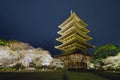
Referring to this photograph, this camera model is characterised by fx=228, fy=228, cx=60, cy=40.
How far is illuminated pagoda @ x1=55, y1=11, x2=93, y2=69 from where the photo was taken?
47188 mm

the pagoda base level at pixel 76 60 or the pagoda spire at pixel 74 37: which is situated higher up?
the pagoda spire at pixel 74 37

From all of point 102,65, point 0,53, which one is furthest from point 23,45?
point 102,65

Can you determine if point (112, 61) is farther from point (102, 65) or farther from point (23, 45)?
point (23, 45)

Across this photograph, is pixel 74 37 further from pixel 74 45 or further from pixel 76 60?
pixel 76 60

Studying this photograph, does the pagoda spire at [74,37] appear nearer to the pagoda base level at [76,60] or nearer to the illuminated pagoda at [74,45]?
the illuminated pagoda at [74,45]

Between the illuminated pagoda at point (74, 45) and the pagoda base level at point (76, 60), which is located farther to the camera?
the illuminated pagoda at point (74, 45)

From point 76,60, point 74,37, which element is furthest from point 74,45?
point 76,60

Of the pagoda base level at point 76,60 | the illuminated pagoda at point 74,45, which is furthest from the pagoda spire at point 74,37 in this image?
the pagoda base level at point 76,60

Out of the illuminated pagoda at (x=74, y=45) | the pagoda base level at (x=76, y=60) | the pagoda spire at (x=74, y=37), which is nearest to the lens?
the pagoda base level at (x=76, y=60)

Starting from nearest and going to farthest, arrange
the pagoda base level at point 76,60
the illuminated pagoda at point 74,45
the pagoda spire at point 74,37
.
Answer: the pagoda base level at point 76,60
the illuminated pagoda at point 74,45
the pagoda spire at point 74,37

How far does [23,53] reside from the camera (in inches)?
1753

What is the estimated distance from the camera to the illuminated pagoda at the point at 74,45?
47.2 m

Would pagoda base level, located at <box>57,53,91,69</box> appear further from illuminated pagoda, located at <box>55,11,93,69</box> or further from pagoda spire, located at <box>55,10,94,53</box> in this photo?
pagoda spire, located at <box>55,10,94,53</box>

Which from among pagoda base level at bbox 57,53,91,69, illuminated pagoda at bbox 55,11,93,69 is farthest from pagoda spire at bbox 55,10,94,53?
pagoda base level at bbox 57,53,91,69
